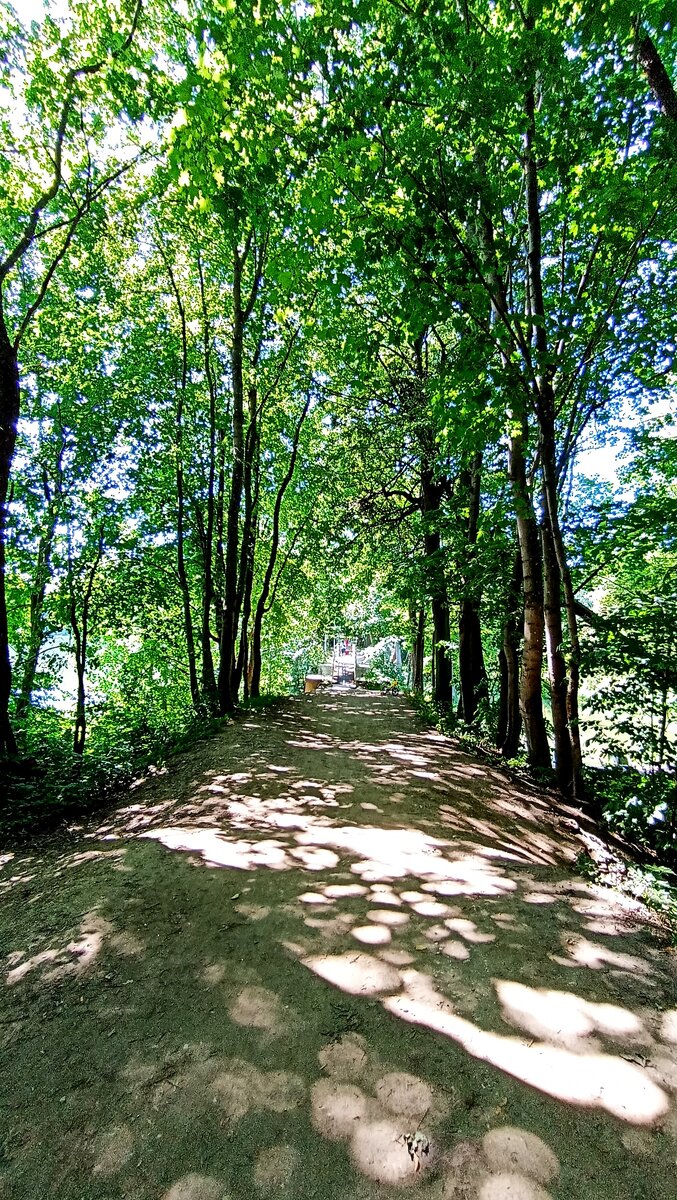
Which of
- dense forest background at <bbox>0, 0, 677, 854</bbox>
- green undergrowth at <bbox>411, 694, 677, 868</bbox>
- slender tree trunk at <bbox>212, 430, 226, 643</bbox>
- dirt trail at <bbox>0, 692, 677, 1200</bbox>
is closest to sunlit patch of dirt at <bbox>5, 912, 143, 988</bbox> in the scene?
dirt trail at <bbox>0, 692, 677, 1200</bbox>

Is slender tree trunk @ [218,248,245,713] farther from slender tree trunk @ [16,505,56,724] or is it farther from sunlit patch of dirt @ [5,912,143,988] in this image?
sunlit patch of dirt @ [5,912,143,988]

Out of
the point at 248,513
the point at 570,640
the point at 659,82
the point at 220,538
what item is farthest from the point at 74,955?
the point at 220,538

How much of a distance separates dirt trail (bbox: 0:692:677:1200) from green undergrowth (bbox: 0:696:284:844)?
1209 mm

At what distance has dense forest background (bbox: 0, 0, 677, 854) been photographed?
4.21 m

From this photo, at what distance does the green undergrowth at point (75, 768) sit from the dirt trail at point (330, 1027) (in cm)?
121

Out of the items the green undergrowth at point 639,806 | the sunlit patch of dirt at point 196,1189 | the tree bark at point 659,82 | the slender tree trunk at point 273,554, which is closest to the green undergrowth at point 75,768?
the sunlit patch of dirt at point 196,1189

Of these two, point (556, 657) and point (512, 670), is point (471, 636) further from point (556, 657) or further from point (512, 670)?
point (556, 657)

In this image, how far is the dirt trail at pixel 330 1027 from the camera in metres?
1.65

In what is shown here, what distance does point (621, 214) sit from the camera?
14.3ft

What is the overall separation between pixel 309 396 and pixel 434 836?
1245 centimetres

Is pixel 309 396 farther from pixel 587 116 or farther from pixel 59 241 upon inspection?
pixel 587 116

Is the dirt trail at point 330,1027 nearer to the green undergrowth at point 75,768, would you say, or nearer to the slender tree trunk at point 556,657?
the green undergrowth at point 75,768

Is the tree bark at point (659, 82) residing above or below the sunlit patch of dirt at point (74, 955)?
above

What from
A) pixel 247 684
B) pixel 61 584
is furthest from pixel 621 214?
pixel 247 684
